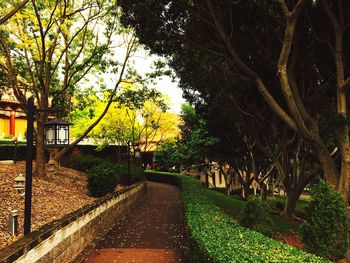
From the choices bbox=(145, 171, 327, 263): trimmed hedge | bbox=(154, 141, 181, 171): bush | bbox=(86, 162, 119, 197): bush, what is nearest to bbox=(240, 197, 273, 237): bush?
bbox=(145, 171, 327, 263): trimmed hedge

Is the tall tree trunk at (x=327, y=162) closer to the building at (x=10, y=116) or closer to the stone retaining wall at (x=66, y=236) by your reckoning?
the stone retaining wall at (x=66, y=236)

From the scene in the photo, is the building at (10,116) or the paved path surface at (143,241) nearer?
the paved path surface at (143,241)

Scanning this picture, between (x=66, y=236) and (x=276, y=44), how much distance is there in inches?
419

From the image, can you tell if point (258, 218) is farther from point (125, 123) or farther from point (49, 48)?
point (125, 123)

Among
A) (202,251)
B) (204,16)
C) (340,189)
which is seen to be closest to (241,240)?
(202,251)

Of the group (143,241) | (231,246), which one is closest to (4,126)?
(143,241)

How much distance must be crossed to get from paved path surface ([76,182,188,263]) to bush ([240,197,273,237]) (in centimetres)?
209

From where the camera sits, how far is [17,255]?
18.0 feet

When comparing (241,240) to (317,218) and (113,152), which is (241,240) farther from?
(113,152)

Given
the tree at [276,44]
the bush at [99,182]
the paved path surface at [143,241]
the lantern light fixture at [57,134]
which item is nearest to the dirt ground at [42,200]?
the bush at [99,182]

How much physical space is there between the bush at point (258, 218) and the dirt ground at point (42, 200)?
5.63 m

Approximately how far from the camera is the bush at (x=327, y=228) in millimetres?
9188

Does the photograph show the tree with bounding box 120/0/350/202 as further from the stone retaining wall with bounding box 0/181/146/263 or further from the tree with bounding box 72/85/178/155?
the tree with bounding box 72/85/178/155

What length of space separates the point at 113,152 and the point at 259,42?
1091 inches
